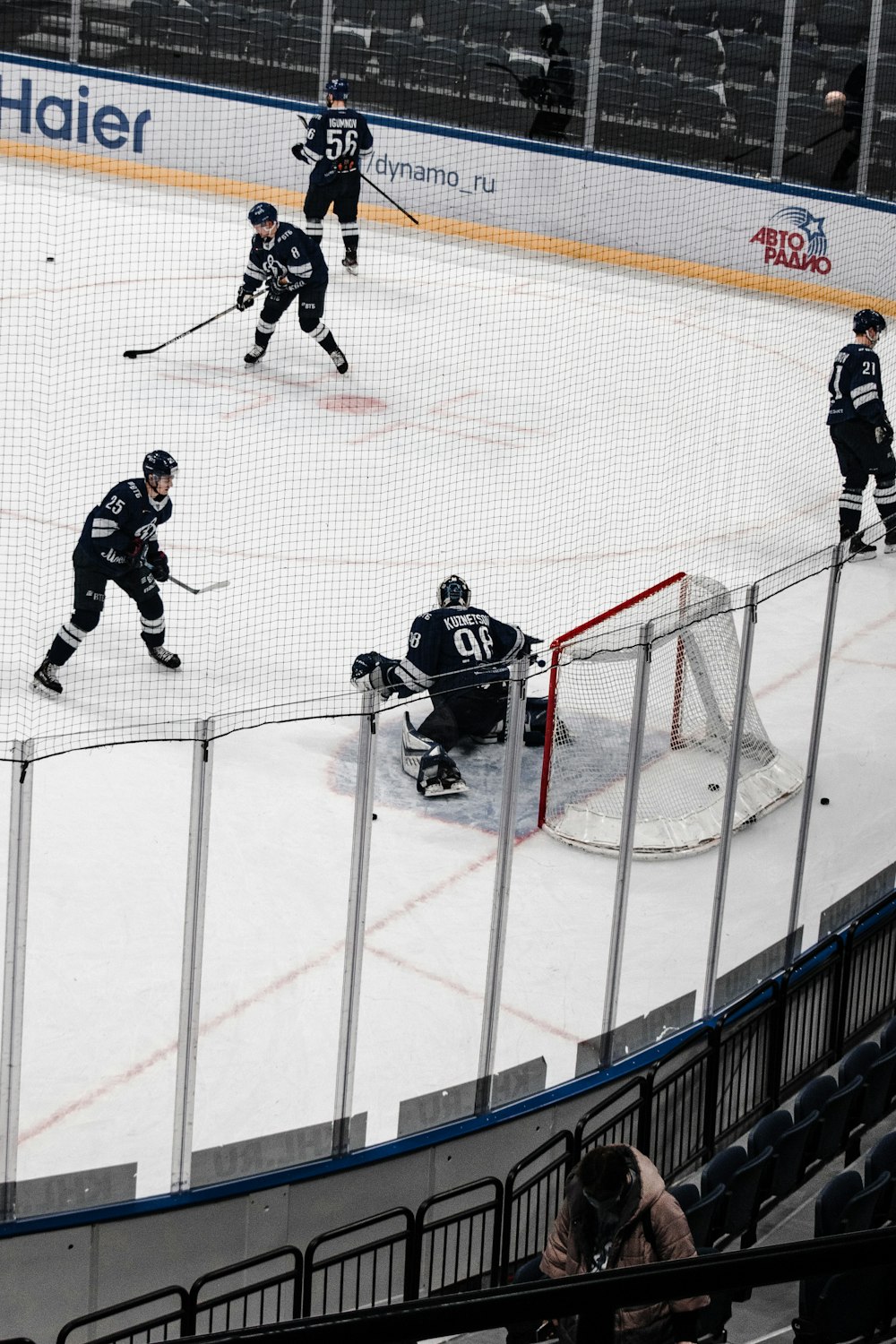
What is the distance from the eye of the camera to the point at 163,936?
4.89m

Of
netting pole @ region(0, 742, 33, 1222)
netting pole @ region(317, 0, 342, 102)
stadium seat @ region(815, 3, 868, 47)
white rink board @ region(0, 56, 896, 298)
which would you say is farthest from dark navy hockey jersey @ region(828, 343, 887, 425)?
netting pole @ region(317, 0, 342, 102)

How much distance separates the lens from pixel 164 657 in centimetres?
797

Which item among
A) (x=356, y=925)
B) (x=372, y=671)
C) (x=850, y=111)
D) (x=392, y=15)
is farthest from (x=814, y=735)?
(x=392, y=15)

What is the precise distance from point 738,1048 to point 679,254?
968cm

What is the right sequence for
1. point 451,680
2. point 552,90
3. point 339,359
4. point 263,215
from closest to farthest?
1. point 451,680
2. point 263,215
3. point 339,359
4. point 552,90

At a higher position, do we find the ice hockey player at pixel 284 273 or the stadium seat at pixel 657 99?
the stadium seat at pixel 657 99

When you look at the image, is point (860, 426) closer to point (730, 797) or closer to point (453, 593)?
point (453, 593)

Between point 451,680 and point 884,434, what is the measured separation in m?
3.89

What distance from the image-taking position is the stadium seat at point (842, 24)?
44.5 ft

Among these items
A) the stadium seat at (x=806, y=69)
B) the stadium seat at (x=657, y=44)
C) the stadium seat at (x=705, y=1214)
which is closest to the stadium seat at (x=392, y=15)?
the stadium seat at (x=657, y=44)

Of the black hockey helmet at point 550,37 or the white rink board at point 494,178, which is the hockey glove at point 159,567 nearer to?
the white rink board at point 494,178

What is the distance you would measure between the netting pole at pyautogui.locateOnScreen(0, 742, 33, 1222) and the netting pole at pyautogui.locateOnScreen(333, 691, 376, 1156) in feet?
2.67

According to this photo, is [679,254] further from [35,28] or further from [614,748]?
[614,748]

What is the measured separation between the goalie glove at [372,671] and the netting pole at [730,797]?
1846 millimetres
